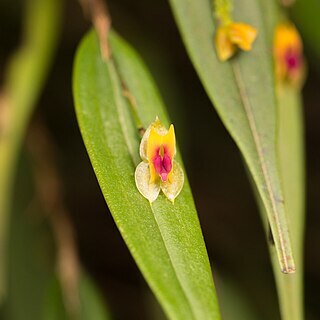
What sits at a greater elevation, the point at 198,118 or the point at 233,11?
the point at 198,118

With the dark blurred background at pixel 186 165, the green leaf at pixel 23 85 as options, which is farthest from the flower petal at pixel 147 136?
the dark blurred background at pixel 186 165

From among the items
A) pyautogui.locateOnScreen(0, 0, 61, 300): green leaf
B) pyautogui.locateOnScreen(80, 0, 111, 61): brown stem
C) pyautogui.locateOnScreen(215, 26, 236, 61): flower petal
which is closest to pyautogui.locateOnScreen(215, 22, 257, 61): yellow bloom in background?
pyautogui.locateOnScreen(215, 26, 236, 61): flower petal

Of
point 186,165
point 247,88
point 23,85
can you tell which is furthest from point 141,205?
point 186,165

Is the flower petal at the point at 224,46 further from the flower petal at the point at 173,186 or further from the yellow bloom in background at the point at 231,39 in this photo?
the flower petal at the point at 173,186

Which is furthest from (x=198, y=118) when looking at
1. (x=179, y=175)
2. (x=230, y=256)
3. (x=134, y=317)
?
(x=179, y=175)

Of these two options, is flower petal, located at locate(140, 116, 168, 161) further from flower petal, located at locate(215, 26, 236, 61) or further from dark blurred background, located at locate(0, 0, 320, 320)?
dark blurred background, located at locate(0, 0, 320, 320)

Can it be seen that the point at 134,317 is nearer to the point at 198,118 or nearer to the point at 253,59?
the point at 198,118
